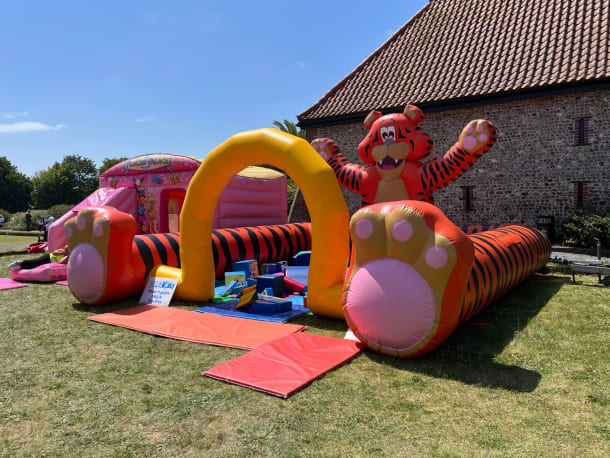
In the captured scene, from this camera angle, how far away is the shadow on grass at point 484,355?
3.12 meters

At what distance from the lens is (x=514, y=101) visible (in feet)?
38.0

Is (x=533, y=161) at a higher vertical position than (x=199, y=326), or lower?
higher

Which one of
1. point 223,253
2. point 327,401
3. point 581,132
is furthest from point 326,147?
point 581,132

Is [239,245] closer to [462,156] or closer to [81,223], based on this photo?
[81,223]

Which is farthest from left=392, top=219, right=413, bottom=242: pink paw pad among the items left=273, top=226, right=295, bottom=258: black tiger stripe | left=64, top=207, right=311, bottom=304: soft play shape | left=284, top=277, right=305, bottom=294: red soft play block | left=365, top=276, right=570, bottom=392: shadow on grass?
left=273, top=226, right=295, bottom=258: black tiger stripe

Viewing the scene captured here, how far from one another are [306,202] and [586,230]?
8.26 meters

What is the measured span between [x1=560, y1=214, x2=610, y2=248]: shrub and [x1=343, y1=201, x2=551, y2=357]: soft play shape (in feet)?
25.3

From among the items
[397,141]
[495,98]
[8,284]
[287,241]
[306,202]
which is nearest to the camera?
[306,202]

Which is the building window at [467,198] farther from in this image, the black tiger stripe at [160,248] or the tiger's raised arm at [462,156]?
the black tiger stripe at [160,248]

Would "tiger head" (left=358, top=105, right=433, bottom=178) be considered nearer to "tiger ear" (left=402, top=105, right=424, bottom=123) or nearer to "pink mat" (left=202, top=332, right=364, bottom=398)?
"tiger ear" (left=402, top=105, right=424, bottom=123)

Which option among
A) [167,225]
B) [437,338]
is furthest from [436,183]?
[167,225]

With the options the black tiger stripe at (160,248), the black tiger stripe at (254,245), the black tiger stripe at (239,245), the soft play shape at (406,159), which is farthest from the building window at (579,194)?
the black tiger stripe at (160,248)

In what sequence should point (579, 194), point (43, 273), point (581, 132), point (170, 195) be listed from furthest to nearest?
point (170, 195)
point (579, 194)
point (581, 132)
point (43, 273)

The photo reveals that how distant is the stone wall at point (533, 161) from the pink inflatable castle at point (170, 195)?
5710mm
